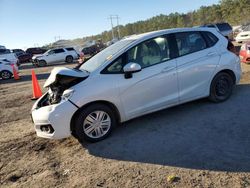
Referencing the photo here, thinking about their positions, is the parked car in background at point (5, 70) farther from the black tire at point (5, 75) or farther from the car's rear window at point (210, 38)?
the car's rear window at point (210, 38)

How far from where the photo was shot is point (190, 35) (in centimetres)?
671

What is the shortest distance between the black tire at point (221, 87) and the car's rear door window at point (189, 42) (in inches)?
30.1

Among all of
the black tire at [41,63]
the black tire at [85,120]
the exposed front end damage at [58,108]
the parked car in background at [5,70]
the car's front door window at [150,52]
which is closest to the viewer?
the exposed front end damage at [58,108]

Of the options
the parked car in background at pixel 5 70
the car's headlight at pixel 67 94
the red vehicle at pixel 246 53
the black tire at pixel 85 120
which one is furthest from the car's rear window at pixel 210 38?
the parked car in background at pixel 5 70

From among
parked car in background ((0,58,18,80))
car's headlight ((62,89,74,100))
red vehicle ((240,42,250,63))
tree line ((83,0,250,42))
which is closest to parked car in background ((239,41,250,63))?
red vehicle ((240,42,250,63))

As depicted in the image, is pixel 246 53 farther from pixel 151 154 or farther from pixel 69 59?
pixel 69 59

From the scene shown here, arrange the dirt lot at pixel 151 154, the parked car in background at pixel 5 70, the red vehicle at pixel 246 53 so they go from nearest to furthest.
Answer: the dirt lot at pixel 151 154 → the red vehicle at pixel 246 53 → the parked car in background at pixel 5 70

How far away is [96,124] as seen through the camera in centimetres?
559

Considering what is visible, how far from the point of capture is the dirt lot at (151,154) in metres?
4.14

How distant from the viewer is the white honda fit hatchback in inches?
213

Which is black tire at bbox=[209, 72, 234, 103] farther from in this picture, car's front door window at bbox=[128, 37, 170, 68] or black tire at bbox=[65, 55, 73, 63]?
black tire at bbox=[65, 55, 73, 63]

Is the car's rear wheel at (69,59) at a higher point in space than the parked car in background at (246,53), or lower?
lower

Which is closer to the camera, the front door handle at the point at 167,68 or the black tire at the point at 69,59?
the front door handle at the point at 167,68

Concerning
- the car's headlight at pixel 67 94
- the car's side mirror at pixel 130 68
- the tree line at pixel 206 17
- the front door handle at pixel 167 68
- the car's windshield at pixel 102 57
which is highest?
the tree line at pixel 206 17
